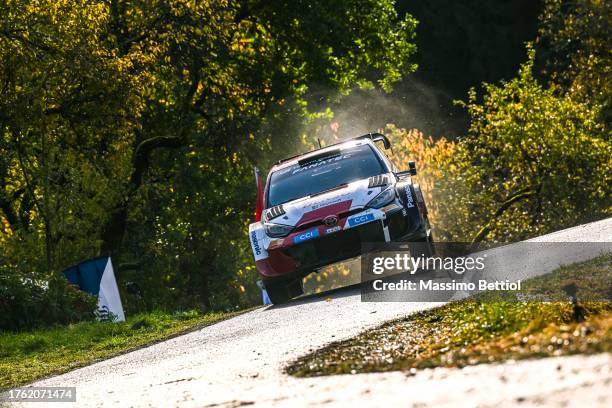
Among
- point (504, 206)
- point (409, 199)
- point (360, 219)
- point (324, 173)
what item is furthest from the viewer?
point (504, 206)

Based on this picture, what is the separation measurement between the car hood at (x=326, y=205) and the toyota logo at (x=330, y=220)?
38 millimetres

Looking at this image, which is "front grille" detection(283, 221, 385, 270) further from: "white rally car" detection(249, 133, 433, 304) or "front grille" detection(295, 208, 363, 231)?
"front grille" detection(295, 208, 363, 231)

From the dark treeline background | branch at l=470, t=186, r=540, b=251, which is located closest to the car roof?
the dark treeline background

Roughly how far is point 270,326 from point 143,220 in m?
19.2

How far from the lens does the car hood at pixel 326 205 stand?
16.1 m

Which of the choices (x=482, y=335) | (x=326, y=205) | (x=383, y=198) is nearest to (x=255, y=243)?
(x=326, y=205)

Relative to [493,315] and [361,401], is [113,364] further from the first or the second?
[361,401]

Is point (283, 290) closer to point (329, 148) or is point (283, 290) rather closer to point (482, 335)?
point (329, 148)

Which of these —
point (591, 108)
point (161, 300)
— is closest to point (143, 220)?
point (161, 300)

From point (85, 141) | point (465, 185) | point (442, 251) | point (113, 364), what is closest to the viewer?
point (113, 364)

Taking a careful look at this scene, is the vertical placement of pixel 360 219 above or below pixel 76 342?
above

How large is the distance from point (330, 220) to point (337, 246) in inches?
13.5

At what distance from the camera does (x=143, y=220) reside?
32.2 m

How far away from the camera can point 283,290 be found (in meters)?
17.0
